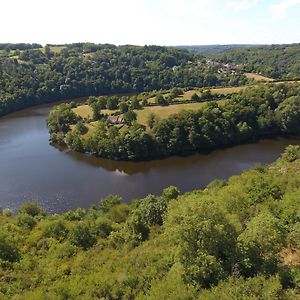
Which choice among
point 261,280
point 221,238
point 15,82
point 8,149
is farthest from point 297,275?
point 15,82

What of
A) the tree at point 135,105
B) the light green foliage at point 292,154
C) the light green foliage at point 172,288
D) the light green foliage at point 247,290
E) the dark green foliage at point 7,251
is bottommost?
the tree at point 135,105

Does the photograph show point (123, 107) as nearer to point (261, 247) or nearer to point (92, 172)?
point (92, 172)

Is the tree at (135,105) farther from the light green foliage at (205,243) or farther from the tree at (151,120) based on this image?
the light green foliage at (205,243)

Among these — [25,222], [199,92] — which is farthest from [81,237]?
[199,92]

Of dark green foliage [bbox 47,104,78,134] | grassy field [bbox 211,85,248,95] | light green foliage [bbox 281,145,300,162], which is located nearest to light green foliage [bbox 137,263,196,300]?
light green foliage [bbox 281,145,300,162]

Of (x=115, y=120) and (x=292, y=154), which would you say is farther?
(x=115, y=120)

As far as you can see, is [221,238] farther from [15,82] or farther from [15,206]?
[15,82]

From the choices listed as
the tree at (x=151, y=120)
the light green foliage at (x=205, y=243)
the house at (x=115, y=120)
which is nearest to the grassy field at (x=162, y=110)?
the tree at (x=151, y=120)
